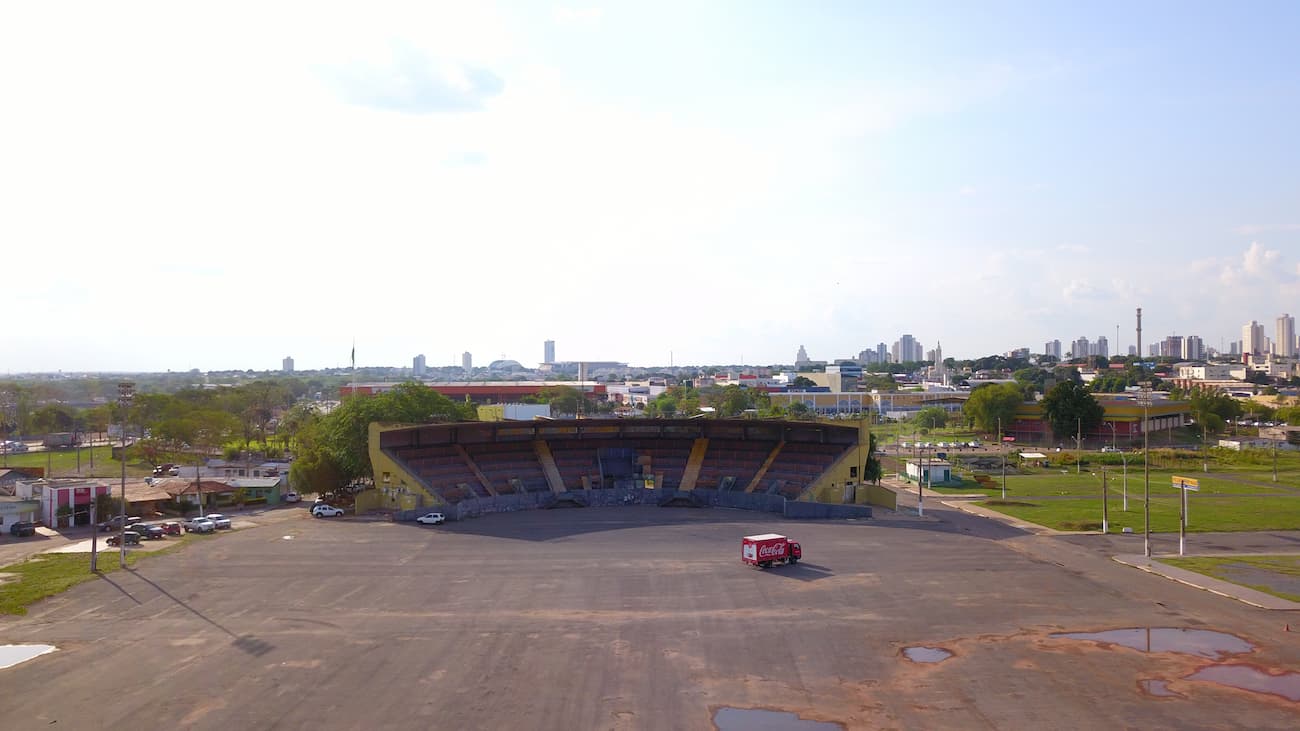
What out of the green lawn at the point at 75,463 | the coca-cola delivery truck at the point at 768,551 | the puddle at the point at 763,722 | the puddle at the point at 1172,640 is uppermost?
the coca-cola delivery truck at the point at 768,551

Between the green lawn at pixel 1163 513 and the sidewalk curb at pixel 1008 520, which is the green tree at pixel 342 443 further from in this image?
the green lawn at pixel 1163 513

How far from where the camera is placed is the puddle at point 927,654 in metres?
24.8

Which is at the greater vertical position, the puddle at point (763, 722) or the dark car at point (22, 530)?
→ the puddle at point (763, 722)

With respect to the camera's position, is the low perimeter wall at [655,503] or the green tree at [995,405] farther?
the green tree at [995,405]

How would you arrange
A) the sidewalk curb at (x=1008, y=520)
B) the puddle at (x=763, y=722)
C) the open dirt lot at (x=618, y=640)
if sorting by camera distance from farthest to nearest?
the sidewalk curb at (x=1008, y=520), the open dirt lot at (x=618, y=640), the puddle at (x=763, y=722)

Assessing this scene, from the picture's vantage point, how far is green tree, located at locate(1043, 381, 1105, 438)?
110938 mm

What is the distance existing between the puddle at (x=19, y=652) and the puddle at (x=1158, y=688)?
34.6 metres

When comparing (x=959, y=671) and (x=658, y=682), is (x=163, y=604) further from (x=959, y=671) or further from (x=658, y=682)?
(x=959, y=671)

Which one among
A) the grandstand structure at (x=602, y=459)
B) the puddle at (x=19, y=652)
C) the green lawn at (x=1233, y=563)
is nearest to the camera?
the puddle at (x=19, y=652)

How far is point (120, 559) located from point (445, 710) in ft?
94.1

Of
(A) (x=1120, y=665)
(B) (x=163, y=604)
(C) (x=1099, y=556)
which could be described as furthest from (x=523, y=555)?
(C) (x=1099, y=556)

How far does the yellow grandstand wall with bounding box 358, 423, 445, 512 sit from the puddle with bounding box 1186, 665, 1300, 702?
45100 mm

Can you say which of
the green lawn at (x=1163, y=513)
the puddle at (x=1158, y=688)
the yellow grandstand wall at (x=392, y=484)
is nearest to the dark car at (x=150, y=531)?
the yellow grandstand wall at (x=392, y=484)

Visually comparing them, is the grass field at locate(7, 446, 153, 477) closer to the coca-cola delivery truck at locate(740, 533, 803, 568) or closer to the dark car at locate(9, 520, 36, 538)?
the dark car at locate(9, 520, 36, 538)
